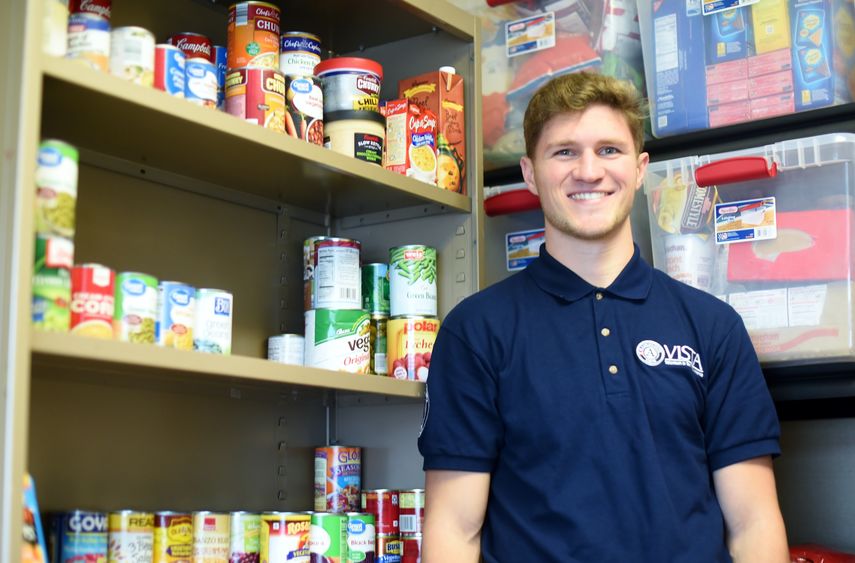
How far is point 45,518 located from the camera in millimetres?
1744

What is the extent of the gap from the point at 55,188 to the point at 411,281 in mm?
955

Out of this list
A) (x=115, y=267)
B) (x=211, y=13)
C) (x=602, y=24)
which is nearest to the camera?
(x=115, y=267)

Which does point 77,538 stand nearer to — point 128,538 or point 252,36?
point 128,538

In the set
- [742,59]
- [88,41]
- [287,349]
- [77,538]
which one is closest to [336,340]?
[287,349]

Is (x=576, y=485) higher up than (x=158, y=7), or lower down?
lower down

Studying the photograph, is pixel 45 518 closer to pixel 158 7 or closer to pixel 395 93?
pixel 158 7

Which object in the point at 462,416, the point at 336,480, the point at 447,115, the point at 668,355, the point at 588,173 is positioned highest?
the point at 447,115

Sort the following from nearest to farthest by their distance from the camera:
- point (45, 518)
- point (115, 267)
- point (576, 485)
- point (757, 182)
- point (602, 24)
Answer: 1. point (45, 518)
2. point (576, 485)
3. point (115, 267)
4. point (757, 182)
5. point (602, 24)

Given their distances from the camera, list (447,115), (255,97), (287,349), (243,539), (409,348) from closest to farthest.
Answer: (243,539) < (255,97) < (287,349) < (409,348) < (447,115)

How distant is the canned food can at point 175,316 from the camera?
1.72 meters

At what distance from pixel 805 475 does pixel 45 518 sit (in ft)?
5.43

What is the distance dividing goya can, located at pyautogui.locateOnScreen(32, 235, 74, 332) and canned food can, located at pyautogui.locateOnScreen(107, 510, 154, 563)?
39 centimetres

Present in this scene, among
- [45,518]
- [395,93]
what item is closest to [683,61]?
[395,93]

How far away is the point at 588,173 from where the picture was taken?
2016 millimetres
